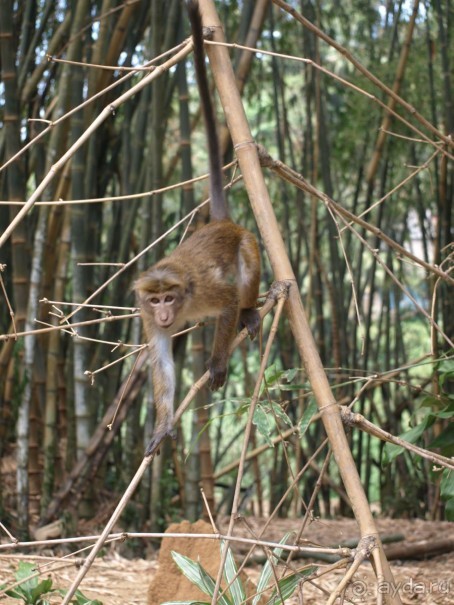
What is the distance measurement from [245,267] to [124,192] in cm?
221

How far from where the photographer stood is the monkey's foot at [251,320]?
343 centimetres

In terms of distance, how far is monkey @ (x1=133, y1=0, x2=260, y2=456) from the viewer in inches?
129

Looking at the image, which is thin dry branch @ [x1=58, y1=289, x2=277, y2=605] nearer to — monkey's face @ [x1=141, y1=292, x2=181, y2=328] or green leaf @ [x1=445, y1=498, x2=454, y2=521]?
monkey's face @ [x1=141, y1=292, x2=181, y2=328]

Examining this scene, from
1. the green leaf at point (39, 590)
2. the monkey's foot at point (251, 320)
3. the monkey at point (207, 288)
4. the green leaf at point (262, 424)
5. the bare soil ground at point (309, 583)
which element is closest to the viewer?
the green leaf at point (262, 424)

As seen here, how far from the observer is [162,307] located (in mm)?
3355

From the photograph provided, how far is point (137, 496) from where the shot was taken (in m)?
5.62

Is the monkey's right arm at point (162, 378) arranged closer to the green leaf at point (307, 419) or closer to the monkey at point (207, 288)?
the monkey at point (207, 288)

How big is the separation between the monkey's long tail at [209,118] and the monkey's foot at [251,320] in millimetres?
527

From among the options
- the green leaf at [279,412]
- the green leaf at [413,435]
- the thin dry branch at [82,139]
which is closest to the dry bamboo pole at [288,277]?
the thin dry branch at [82,139]

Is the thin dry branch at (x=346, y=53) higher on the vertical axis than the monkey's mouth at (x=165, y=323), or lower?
higher

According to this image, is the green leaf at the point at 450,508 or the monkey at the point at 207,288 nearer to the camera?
the green leaf at the point at 450,508

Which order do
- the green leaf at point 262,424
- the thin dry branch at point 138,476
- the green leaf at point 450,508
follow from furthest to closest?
the green leaf at point 450,508
the green leaf at point 262,424
the thin dry branch at point 138,476

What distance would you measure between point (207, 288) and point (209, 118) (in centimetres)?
71

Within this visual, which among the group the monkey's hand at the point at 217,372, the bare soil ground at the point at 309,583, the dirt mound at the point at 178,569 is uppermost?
the monkey's hand at the point at 217,372
